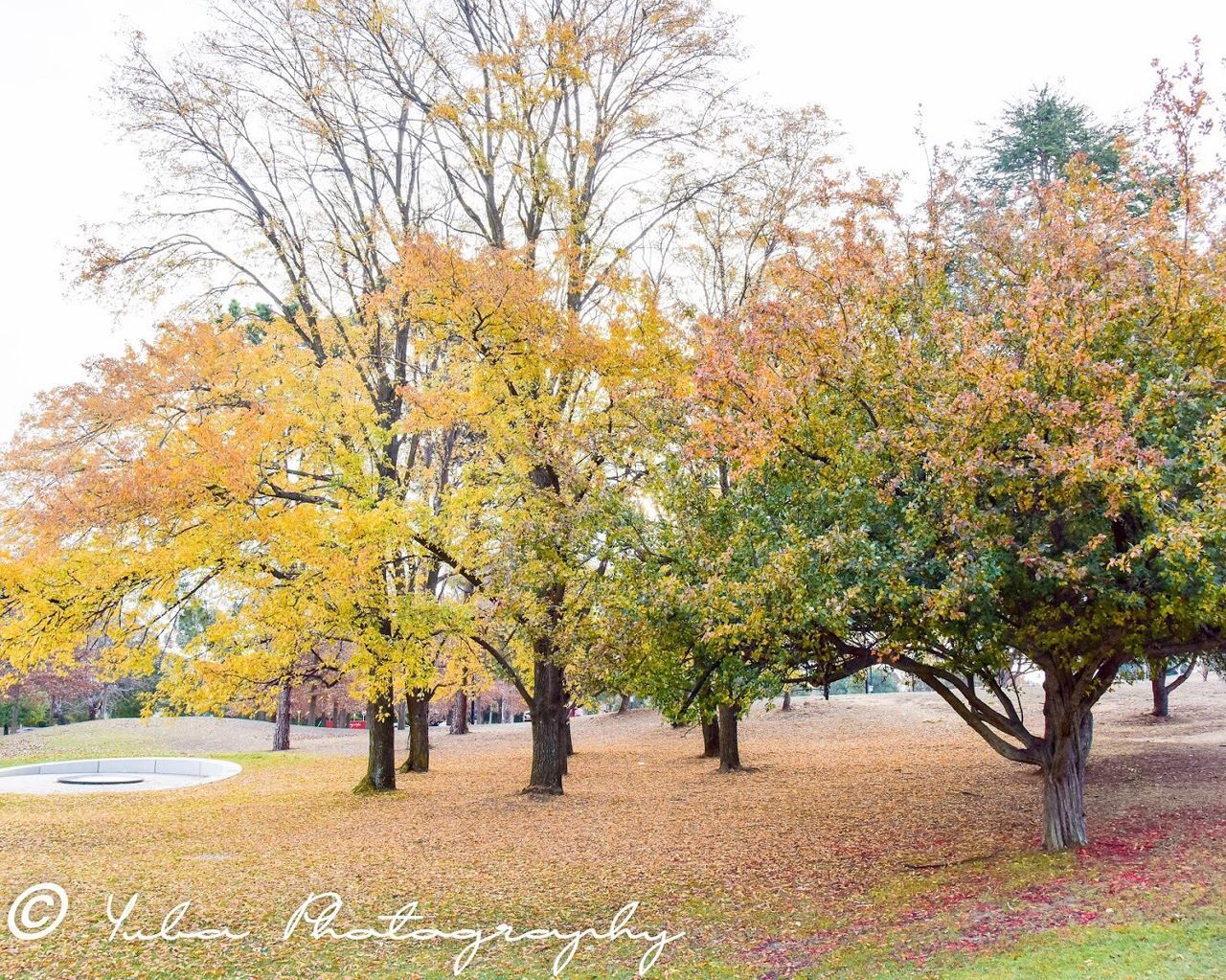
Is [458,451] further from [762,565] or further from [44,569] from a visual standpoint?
[762,565]

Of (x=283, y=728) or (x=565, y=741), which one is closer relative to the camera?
(x=565, y=741)

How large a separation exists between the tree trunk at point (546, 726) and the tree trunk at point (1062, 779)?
9712 millimetres

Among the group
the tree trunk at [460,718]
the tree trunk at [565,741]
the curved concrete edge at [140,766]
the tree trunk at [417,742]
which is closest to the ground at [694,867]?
the tree trunk at [565,741]

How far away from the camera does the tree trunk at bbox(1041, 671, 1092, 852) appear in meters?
10.3

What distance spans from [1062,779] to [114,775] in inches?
1104

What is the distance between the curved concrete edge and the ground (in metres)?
6.77

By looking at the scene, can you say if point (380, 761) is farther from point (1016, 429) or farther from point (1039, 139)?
point (1039, 139)

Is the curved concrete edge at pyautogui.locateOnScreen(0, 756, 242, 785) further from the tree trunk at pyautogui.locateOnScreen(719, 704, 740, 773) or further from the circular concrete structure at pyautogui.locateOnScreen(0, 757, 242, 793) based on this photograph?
the tree trunk at pyautogui.locateOnScreen(719, 704, 740, 773)

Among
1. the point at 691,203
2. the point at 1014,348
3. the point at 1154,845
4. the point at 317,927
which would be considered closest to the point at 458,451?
the point at 691,203

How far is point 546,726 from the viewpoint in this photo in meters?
18.0
